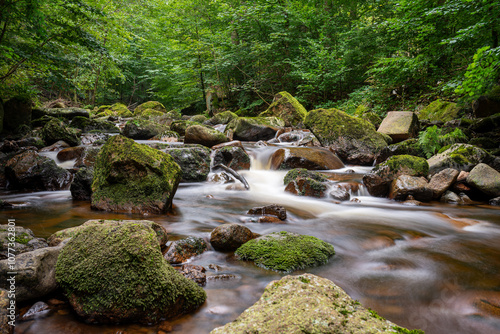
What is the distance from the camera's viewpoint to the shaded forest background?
7730mm

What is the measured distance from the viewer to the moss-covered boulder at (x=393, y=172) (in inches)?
261

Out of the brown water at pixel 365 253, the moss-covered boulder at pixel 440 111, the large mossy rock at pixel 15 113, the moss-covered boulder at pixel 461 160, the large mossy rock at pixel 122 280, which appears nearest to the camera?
the large mossy rock at pixel 122 280

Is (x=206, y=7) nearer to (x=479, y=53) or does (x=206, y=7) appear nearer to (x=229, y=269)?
(x=479, y=53)

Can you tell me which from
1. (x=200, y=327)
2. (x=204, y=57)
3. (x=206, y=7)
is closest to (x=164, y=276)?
(x=200, y=327)

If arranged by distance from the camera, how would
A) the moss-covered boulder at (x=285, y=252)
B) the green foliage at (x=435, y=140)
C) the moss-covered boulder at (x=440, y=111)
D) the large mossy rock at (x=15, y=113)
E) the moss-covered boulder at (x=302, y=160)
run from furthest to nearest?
the large mossy rock at (x=15, y=113) < the moss-covered boulder at (x=440, y=111) < the moss-covered boulder at (x=302, y=160) < the green foliage at (x=435, y=140) < the moss-covered boulder at (x=285, y=252)

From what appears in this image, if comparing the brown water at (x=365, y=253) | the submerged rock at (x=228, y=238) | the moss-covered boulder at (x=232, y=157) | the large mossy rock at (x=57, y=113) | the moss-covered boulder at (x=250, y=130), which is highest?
the large mossy rock at (x=57, y=113)

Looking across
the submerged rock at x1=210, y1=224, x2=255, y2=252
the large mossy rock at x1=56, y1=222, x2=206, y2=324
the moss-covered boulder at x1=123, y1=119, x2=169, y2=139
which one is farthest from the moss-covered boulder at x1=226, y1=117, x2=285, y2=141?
the large mossy rock at x1=56, y1=222, x2=206, y2=324

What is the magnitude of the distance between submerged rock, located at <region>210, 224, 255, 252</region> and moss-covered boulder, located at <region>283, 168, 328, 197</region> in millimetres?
3666

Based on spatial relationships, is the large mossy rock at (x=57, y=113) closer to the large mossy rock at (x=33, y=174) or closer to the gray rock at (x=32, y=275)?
the large mossy rock at (x=33, y=174)

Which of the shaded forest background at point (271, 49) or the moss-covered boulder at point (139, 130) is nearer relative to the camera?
the shaded forest background at point (271, 49)

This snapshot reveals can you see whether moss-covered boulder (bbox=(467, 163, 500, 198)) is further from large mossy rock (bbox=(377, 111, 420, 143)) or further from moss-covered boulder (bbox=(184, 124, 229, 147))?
moss-covered boulder (bbox=(184, 124, 229, 147))

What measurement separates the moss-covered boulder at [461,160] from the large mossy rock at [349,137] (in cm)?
257

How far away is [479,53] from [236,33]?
16.6m

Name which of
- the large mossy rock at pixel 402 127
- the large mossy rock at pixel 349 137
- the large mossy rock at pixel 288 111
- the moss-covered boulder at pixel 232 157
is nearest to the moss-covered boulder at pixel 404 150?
the large mossy rock at pixel 349 137
